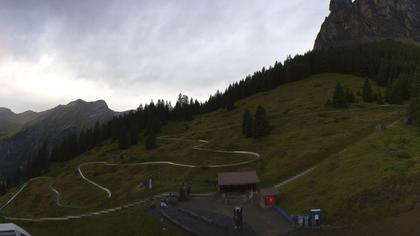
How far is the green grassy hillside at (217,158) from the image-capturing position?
73.8m

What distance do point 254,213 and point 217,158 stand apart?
148ft

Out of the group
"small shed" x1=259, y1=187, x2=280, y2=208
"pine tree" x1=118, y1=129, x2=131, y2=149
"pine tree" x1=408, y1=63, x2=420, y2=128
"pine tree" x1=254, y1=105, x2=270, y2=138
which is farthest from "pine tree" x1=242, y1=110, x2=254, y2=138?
"small shed" x1=259, y1=187, x2=280, y2=208

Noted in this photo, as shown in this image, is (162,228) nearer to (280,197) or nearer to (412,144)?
(280,197)

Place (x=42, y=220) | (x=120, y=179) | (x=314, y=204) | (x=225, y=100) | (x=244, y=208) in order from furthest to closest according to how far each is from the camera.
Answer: (x=225, y=100)
(x=120, y=179)
(x=42, y=220)
(x=244, y=208)
(x=314, y=204)

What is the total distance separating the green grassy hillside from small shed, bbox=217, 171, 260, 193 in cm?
486

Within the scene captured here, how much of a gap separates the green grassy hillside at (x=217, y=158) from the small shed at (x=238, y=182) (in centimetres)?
486

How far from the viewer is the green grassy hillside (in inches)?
2906

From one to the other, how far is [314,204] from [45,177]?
116 m

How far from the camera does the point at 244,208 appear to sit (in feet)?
200

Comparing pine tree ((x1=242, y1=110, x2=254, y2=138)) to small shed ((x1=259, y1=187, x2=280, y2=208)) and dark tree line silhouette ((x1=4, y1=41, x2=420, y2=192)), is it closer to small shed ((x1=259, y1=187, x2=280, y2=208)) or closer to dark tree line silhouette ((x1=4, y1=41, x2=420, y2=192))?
dark tree line silhouette ((x1=4, y1=41, x2=420, y2=192))

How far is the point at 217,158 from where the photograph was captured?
102312mm

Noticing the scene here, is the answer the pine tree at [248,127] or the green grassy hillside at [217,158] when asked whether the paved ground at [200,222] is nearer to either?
the green grassy hillside at [217,158]

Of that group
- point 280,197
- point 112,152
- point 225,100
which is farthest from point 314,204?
point 225,100

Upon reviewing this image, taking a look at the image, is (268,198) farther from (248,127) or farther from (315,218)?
(248,127)
